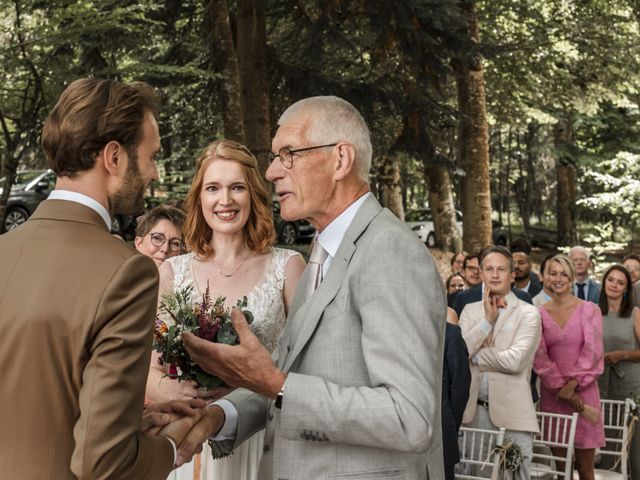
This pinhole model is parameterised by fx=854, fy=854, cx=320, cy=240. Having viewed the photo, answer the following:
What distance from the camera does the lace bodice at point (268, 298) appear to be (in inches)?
168

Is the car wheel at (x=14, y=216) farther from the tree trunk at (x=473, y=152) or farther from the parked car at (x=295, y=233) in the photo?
the tree trunk at (x=473, y=152)

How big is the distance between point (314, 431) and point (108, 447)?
0.58 metres

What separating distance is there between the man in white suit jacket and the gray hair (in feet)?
13.9

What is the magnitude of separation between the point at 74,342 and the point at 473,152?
15.2 meters

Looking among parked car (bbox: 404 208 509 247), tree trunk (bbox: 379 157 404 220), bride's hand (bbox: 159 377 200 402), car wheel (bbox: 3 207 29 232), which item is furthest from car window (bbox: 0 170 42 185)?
bride's hand (bbox: 159 377 200 402)

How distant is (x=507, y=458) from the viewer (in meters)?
5.82

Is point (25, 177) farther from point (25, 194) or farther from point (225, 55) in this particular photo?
point (225, 55)

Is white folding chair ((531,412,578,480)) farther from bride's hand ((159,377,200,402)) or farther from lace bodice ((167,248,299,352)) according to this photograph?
bride's hand ((159,377,200,402))

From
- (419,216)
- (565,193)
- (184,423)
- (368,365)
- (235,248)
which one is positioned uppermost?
(565,193)

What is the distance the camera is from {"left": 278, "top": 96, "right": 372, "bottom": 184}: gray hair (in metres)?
2.67

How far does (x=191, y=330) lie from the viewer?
3258 mm

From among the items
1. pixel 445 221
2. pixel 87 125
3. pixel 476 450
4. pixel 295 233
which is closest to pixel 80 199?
pixel 87 125

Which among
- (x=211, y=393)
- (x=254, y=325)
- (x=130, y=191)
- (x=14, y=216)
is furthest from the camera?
(x=14, y=216)

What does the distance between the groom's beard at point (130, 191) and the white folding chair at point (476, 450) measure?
13.0ft
